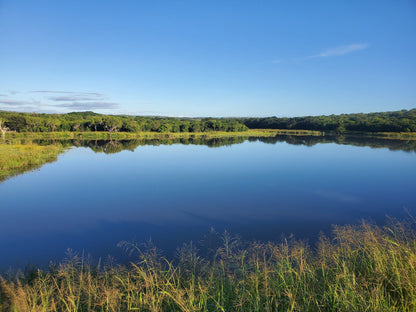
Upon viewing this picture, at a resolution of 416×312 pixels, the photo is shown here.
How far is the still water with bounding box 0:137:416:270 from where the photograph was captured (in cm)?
711

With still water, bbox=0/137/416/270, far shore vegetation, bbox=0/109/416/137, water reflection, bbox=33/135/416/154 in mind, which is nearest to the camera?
still water, bbox=0/137/416/270

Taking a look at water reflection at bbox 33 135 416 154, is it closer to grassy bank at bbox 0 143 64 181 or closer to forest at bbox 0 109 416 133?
grassy bank at bbox 0 143 64 181

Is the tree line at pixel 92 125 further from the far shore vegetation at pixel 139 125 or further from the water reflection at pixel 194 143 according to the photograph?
the water reflection at pixel 194 143

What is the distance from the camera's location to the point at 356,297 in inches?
101

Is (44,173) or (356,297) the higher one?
(356,297)

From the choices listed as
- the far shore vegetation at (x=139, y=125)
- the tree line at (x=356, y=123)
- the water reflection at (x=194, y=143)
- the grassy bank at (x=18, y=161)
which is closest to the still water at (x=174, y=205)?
the grassy bank at (x=18, y=161)

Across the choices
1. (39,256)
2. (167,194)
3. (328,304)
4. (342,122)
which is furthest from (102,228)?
(342,122)

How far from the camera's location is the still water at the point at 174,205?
7.11m

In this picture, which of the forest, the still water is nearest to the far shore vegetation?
the forest

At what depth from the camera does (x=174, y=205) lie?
1012 cm

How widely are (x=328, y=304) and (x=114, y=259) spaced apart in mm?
4884

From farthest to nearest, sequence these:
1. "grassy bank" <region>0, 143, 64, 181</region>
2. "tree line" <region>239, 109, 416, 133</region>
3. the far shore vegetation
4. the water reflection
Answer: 1. "tree line" <region>239, 109, 416, 133</region>
2. the far shore vegetation
3. the water reflection
4. "grassy bank" <region>0, 143, 64, 181</region>

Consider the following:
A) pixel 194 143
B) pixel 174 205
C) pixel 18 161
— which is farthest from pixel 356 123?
pixel 18 161

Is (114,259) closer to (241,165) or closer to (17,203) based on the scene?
(17,203)
